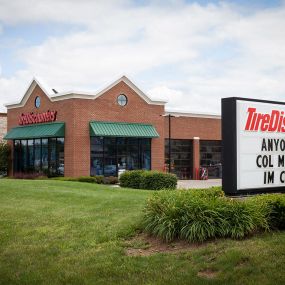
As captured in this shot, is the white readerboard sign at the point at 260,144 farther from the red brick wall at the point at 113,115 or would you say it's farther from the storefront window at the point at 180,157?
the storefront window at the point at 180,157

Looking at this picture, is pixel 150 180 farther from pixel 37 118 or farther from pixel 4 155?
pixel 4 155

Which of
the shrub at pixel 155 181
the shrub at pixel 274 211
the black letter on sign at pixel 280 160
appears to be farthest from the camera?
the shrub at pixel 155 181

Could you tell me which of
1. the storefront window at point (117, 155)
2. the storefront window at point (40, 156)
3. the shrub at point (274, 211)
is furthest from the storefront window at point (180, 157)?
the shrub at point (274, 211)

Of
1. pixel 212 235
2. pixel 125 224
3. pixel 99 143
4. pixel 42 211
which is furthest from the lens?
pixel 99 143

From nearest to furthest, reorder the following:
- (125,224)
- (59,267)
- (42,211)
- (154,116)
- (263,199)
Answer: (59,267)
(263,199)
(125,224)
(42,211)
(154,116)

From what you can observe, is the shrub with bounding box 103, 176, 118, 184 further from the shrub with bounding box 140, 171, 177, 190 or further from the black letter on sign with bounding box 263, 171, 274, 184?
the black letter on sign with bounding box 263, 171, 274, 184

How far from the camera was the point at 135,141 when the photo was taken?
37.7 meters

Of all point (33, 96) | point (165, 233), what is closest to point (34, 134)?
point (33, 96)

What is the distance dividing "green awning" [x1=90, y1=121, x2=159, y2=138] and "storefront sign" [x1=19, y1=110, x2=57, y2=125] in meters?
3.53

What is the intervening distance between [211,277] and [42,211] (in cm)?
720

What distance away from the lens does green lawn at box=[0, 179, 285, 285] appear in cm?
745

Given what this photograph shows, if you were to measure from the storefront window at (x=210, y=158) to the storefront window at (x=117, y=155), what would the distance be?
875cm

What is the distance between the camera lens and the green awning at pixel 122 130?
114 ft

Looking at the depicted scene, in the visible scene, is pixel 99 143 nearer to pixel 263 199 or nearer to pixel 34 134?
pixel 34 134
